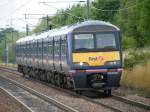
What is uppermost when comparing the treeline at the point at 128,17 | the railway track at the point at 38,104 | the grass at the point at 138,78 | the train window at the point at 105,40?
the treeline at the point at 128,17

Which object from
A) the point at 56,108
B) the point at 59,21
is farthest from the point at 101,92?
the point at 59,21

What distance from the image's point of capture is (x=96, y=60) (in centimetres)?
2133

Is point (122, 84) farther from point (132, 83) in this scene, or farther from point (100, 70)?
point (100, 70)

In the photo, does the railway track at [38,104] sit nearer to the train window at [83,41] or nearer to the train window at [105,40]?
the train window at [83,41]

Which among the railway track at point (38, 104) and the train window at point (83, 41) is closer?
the railway track at point (38, 104)

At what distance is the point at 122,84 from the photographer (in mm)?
26938

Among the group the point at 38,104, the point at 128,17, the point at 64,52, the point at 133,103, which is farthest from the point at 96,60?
the point at 128,17

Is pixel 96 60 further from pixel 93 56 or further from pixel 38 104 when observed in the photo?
pixel 38 104

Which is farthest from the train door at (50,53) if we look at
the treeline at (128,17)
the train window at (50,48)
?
the treeline at (128,17)

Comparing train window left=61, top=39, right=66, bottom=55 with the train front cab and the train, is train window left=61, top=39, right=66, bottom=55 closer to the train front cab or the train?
the train

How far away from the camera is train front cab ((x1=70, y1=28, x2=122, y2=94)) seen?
837 inches

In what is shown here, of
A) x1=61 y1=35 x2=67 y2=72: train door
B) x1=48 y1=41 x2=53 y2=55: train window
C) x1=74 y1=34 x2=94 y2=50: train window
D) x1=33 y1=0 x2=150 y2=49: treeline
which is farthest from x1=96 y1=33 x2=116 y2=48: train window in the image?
x1=33 y1=0 x2=150 y2=49: treeline

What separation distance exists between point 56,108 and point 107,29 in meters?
5.43

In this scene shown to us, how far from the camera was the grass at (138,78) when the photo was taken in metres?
23.9
